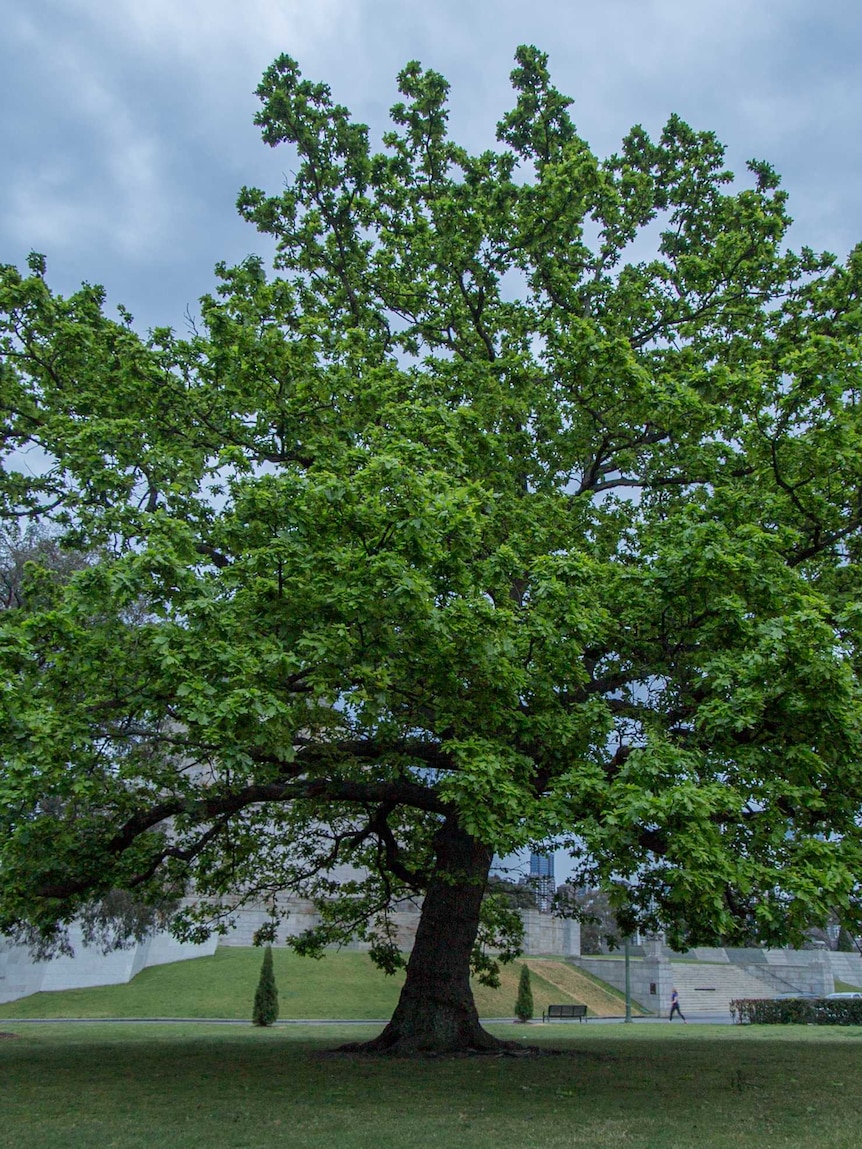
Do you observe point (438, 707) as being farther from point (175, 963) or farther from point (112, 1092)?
point (175, 963)

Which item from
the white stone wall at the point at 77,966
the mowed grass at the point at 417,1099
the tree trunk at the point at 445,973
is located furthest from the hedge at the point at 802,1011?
the white stone wall at the point at 77,966

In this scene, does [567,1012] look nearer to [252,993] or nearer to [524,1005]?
[524,1005]

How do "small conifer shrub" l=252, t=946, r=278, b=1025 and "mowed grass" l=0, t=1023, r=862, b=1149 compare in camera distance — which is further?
"small conifer shrub" l=252, t=946, r=278, b=1025

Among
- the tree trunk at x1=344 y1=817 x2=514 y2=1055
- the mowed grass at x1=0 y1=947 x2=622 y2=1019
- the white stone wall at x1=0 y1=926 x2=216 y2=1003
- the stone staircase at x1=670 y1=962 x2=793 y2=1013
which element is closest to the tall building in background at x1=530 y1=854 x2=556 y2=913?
the tree trunk at x1=344 y1=817 x2=514 y2=1055

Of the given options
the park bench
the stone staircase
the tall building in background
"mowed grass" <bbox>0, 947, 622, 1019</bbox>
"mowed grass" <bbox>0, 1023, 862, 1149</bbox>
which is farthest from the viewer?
the stone staircase

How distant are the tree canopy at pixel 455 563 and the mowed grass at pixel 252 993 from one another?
1521 cm

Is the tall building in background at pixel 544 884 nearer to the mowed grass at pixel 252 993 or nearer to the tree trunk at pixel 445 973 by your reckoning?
the tree trunk at pixel 445 973

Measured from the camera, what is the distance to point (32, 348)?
Answer: 14.7 m

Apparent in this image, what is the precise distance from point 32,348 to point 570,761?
10960mm

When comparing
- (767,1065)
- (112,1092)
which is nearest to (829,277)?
(767,1065)

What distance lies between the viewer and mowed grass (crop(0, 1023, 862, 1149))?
8.30 meters

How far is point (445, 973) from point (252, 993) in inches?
864

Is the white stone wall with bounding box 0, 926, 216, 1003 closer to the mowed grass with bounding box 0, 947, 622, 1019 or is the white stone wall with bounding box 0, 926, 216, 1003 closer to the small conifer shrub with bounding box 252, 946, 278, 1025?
the mowed grass with bounding box 0, 947, 622, 1019

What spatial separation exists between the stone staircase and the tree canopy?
32847mm
